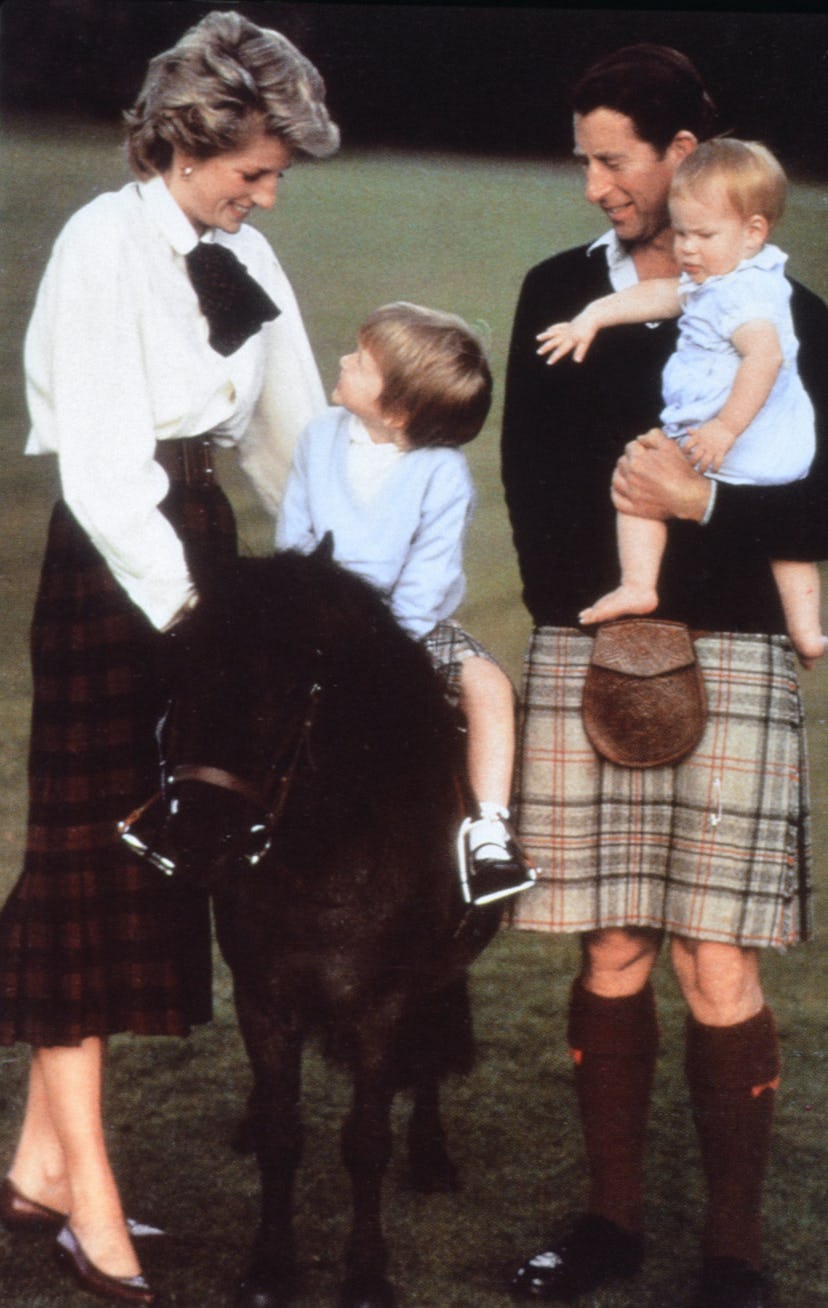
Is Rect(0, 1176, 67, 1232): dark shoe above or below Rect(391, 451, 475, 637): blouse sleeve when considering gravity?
below

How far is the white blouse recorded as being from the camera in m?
3.74

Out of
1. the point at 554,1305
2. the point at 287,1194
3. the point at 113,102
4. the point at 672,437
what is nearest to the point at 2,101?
the point at 113,102

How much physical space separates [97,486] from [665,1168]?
2251 mm

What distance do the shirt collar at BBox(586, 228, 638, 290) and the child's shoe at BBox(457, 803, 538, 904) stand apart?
1103 millimetres

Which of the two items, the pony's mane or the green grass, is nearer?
the pony's mane

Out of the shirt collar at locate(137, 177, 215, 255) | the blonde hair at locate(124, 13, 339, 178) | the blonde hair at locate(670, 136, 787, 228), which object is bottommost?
the shirt collar at locate(137, 177, 215, 255)

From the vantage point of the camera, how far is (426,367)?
12.6ft

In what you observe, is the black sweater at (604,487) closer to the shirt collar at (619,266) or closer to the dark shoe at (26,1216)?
the shirt collar at (619,266)

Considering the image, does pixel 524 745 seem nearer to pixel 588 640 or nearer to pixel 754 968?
pixel 588 640

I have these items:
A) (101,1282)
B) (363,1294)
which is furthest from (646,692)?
(101,1282)

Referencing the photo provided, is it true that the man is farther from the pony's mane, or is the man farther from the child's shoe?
the pony's mane

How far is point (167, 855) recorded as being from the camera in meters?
3.48

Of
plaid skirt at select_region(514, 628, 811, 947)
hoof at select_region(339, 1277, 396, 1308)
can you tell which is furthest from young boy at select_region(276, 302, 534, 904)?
hoof at select_region(339, 1277, 396, 1308)

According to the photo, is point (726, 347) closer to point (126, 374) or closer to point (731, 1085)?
point (126, 374)
